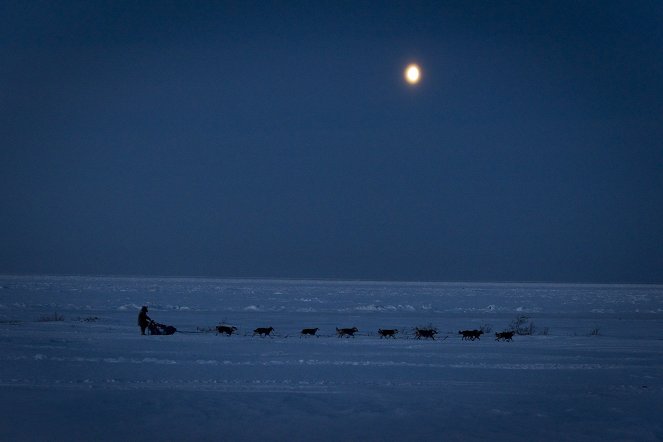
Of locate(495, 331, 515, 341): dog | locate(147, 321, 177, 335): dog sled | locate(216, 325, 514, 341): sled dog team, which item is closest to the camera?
locate(147, 321, 177, 335): dog sled

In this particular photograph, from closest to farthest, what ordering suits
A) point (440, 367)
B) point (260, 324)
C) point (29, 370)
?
point (29, 370) < point (440, 367) < point (260, 324)

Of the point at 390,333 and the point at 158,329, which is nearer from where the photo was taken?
the point at 158,329

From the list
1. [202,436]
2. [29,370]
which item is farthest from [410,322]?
[202,436]

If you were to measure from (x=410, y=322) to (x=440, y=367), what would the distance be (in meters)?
17.4

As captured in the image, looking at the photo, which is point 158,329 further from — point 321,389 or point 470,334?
point 321,389

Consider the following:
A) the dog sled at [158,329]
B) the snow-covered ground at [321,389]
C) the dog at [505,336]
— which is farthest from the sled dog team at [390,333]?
the dog sled at [158,329]

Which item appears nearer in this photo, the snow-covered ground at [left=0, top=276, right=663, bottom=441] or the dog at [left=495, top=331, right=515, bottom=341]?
the snow-covered ground at [left=0, top=276, right=663, bottom=441]

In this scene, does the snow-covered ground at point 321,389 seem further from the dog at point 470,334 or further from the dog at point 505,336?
the dog at point 470,334

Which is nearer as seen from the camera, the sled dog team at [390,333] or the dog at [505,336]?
the dog at [505,336]

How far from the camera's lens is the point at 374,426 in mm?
9203

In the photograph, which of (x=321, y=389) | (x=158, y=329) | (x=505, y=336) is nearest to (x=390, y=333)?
(x=505, y=336)

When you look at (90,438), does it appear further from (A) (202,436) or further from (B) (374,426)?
(B) (374,426)

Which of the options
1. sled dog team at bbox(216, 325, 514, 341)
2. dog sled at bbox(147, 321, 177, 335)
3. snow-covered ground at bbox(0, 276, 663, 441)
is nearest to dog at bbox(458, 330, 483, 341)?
sled dog team at bbox(216, 325, 514, 341)

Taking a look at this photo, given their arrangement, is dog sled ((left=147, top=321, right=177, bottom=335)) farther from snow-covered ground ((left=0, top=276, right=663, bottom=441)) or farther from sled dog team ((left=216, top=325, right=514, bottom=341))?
sled dog team ((left=216, top=325, right=514, bottom=341))
